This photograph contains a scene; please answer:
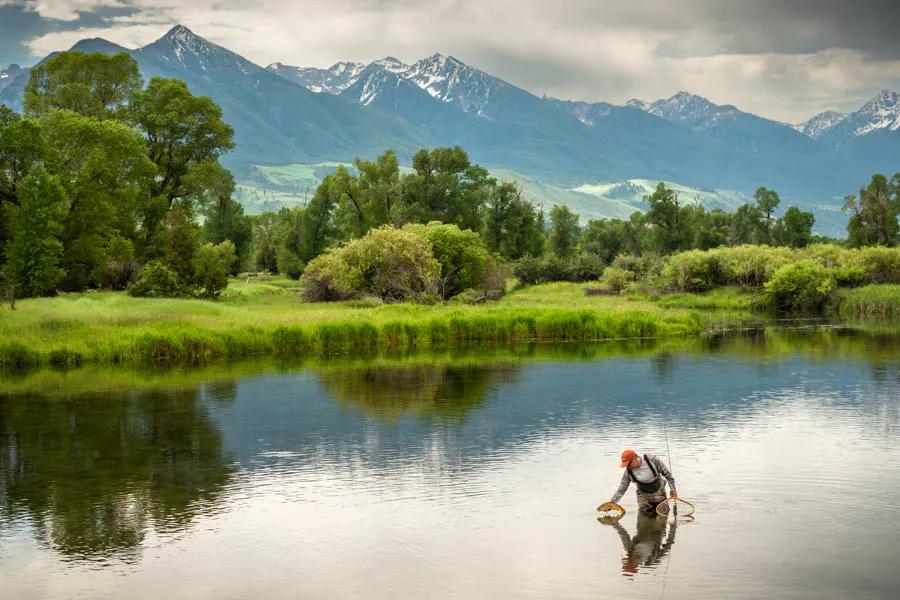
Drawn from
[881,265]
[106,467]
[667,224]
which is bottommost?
[106,467]

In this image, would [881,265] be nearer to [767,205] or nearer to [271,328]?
[767,205]

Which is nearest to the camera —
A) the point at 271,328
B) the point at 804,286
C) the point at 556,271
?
the point at 271,328

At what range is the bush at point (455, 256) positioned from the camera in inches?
3204

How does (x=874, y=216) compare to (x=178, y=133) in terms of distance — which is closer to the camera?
(x=178, y=133)

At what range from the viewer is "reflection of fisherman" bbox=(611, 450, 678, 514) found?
851 inches

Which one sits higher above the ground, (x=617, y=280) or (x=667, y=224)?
(x=667, y=224)

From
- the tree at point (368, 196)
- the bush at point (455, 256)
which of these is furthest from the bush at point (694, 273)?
the tree at point (368, 196)

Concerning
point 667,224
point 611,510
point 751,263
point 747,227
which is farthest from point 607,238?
point 611,510

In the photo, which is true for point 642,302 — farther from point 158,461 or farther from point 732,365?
point 158,461

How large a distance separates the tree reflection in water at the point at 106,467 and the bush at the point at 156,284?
99.8 feet

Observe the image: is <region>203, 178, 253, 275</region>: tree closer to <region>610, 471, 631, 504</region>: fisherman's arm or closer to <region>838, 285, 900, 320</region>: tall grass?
<region>838, 285, 900, 320</region>: tall grass

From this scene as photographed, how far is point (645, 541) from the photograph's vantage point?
20.2 m

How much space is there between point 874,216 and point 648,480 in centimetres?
11781

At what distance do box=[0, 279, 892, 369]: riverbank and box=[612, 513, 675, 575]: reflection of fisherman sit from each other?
119 feet
